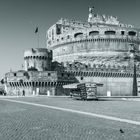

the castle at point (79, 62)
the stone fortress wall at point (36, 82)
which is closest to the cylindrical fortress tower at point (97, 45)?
the castle at point (79, 62)

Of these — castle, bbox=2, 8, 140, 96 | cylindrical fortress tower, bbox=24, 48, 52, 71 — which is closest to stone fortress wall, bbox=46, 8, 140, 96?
castle, bbox=2, 8, 140, 96

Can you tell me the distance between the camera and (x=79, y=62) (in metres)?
69.2

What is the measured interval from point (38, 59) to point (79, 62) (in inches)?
492

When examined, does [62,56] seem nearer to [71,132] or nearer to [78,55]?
[78,55]

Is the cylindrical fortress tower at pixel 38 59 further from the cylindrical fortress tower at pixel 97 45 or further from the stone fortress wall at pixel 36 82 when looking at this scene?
the cylindrical fortress tower at pixel 97 45

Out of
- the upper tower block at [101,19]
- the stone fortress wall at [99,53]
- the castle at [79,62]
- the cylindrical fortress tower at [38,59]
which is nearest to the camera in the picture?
the castle at [79,62]

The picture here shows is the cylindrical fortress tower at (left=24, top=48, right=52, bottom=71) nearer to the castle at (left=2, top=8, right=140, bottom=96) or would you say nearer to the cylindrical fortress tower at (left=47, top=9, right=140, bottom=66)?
the castle at (left=2, top=8, right=140, bottom=96)

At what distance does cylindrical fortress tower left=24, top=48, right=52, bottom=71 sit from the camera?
60969mm

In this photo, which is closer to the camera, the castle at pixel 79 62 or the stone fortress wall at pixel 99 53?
the castle at pixel 79 62

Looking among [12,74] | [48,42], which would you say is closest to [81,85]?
[12,74]

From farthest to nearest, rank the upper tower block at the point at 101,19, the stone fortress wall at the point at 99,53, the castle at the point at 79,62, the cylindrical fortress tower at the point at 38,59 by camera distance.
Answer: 1. the upper tower block at the point at 101,19
2. the stone fortress wall at the point at 99,53
3. the cylindrical fortress tower at the point at 38,59
4. the castle at the point at 79,62

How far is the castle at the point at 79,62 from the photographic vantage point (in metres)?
55.0

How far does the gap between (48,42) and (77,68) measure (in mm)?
36900

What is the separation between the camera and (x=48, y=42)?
9431 centimetres
